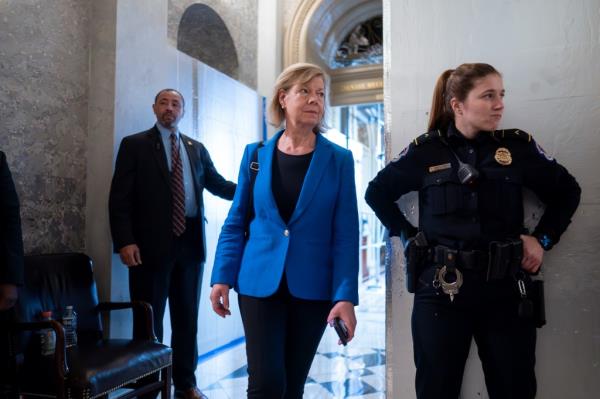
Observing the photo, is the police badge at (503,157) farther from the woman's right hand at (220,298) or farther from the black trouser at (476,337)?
the woman's right hand at (220,298)

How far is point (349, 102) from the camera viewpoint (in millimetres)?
6289

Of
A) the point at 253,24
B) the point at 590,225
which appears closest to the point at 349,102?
the point at 253,24

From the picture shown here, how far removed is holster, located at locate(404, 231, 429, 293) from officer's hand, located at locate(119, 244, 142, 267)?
1.61 m

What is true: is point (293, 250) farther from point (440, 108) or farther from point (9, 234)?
point (9, 234)

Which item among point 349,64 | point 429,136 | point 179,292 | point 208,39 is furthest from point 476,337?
point 349,64

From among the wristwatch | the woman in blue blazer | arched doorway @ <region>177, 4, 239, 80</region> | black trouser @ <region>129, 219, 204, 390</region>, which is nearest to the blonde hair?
the woman in blue blazer

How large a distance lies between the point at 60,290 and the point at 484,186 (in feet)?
6.70

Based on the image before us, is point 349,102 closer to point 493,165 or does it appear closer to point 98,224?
point 98,224

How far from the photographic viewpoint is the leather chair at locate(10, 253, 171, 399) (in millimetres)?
1994

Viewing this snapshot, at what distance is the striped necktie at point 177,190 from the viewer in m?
2.88

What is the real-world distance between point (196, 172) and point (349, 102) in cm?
353

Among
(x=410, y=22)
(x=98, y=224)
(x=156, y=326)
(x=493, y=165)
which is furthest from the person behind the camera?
(x=98, y=224)

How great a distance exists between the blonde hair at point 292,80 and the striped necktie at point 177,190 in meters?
1.21

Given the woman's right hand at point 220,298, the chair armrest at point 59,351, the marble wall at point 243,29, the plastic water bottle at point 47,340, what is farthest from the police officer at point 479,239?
the marble wall at point 243,29
